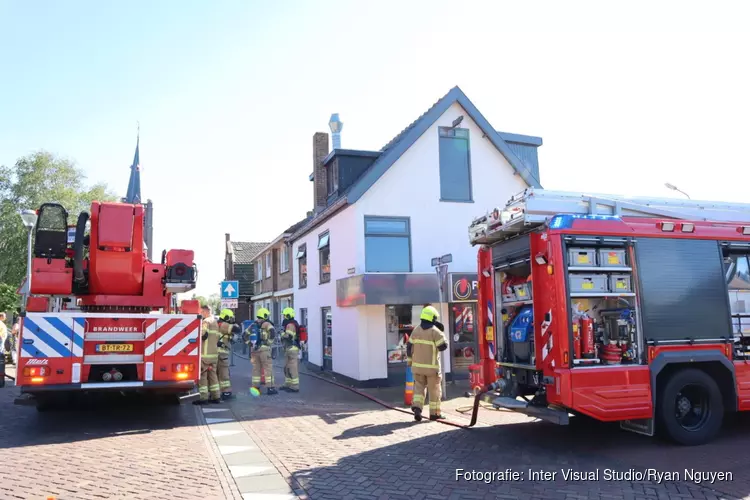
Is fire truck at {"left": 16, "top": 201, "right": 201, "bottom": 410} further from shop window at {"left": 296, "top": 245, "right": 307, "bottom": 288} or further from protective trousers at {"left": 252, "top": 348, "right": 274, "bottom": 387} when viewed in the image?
shop window at {"left": 296, "top": 245, "right": 307, "bottom": 288}

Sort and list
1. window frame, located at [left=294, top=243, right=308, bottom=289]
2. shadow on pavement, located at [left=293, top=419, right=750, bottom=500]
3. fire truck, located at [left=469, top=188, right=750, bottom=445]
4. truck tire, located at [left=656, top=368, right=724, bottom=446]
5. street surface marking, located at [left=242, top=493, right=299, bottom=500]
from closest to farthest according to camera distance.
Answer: street surface marking, located at [left=242, top=493, right=299, bottom=500]
shadow on pavement, located at [left=293, top=419, right=750, bottom=500]
fire truck, located at [left=469, top=188, right=750, bottom=445]
truck tire, located at [left=656, top=368, right=724, bottom=446]
window frame, located at [left=294, top=243, right=308, bottom=289]

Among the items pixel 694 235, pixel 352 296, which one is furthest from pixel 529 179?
pixel 694 235

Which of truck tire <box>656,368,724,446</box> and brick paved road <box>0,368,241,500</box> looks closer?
brick paved road <box>0,368,241,500</box>

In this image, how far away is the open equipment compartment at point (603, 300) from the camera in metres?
6.52

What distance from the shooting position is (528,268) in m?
7.57

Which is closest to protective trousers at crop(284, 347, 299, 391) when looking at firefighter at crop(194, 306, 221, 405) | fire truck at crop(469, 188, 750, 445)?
firefighter at crop(194, 306, 221, 405)

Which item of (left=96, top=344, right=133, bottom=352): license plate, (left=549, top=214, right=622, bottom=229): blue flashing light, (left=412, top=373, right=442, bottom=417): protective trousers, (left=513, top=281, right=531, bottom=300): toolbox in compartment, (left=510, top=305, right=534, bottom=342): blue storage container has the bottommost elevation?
(left=412, top=373, right=442, bottom=417): protective trousers

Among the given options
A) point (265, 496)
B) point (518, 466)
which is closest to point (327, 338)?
point (518, 466)

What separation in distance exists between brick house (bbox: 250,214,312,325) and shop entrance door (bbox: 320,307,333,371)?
247 inches

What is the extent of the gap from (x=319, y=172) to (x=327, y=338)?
5.64 metres

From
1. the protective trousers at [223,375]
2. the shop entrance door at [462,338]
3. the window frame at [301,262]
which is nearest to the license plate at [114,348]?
the protective trousers at [223,375]

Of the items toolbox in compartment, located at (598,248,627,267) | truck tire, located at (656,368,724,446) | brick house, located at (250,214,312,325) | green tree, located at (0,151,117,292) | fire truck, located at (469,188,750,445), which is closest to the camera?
fire truck, located at (469,188,750,445)

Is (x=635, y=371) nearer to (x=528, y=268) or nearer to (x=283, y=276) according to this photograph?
(x=528, y=268)

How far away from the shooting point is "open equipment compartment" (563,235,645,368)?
21.4ft
